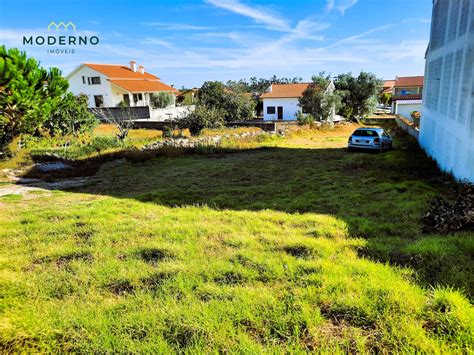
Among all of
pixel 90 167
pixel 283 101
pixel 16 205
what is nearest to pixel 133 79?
pixel 283 101

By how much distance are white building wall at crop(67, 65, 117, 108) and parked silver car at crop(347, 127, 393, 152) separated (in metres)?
36.7

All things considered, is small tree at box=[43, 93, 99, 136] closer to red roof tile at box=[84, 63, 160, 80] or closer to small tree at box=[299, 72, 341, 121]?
small tree at box=[299, 72, 341, 121]

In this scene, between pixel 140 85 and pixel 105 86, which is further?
pixel 140 85

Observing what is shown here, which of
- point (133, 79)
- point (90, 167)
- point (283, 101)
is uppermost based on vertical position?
point (133, 79)

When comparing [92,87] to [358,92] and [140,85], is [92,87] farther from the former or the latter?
[358,92]

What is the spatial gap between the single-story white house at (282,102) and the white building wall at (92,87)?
21.8 metres

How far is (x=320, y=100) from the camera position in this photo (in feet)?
111

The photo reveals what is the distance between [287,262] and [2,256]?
3902mm

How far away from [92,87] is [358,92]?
3722cm

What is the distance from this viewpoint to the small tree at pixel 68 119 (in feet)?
58.3

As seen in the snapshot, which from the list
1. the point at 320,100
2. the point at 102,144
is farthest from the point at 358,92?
the point at 102,144

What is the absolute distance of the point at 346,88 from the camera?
39.7 m

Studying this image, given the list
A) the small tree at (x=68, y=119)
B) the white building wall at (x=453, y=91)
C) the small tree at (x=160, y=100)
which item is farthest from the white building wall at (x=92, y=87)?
the white building wall at (x=453, y=91)

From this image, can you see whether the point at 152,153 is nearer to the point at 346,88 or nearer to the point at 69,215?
the point at 69,215
